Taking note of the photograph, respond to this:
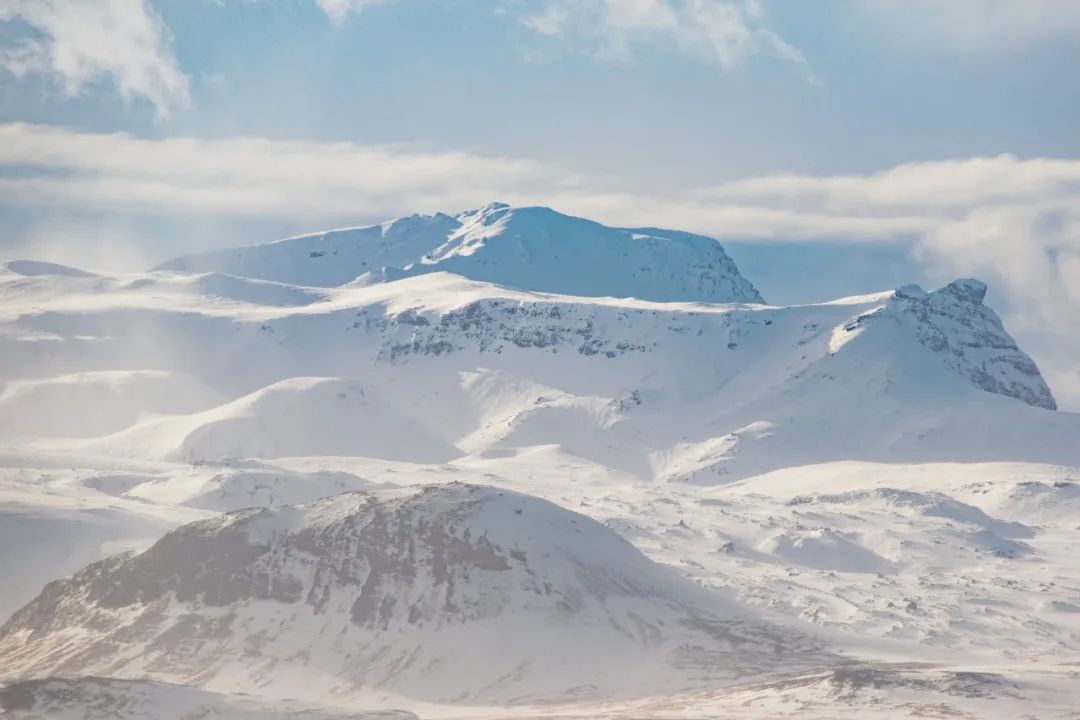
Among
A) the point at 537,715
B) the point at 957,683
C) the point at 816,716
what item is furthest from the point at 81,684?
the point at 957,683

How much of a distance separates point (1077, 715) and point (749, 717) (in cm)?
3780

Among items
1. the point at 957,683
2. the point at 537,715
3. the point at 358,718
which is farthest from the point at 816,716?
the point at 358,718

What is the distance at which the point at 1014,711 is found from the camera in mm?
184750

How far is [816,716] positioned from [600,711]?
28.3m

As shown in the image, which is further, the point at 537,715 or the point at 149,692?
the point at 537,715

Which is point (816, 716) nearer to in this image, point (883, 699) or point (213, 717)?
point (883, 699)

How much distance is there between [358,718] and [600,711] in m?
31.1

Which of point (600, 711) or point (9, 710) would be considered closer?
point (9, 710)

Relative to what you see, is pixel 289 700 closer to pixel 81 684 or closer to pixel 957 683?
pixel 81 684

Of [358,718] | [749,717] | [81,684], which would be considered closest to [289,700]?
[358,718]

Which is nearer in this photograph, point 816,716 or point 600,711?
point 816,716

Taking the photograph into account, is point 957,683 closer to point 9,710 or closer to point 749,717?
point 749,717

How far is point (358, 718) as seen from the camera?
619 ft

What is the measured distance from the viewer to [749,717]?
7293 inches
